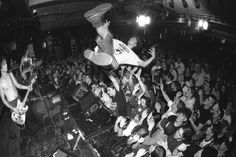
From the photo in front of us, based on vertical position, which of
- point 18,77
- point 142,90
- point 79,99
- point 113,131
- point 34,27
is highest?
point 34,27

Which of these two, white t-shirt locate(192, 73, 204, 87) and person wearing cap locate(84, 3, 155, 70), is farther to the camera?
white t-shirt locate(192, 73, 204, 87)

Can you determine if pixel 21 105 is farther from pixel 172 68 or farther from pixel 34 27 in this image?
pixel 172 68

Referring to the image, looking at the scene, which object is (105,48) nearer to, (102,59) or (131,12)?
(102,59)

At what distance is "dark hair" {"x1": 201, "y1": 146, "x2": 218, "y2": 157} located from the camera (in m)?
3.45

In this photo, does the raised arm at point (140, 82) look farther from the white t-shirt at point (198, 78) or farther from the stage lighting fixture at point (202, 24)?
the stage lighting fixture at point (202, 24)

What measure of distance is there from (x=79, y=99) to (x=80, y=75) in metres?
1.21

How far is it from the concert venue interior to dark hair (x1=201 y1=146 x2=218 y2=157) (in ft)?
0.05

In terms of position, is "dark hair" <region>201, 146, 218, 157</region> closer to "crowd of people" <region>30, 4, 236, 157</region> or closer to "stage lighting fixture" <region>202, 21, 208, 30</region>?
"crowd of people" <region>30, 4, 236, 157</region>

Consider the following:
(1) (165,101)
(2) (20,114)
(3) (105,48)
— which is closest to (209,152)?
(1) (165,101)

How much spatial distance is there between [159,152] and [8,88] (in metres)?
2.86

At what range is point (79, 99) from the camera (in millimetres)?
5652

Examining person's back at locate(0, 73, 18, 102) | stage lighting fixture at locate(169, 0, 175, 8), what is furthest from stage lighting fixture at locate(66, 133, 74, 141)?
stage lighting fixture at locate(169, 0, 175, 8)

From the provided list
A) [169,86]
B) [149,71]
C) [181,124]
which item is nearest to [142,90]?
[169,86]

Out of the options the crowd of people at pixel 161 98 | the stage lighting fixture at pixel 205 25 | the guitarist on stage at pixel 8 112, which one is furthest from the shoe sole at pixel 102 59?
the stage lighting fixture at pixel 205 25
